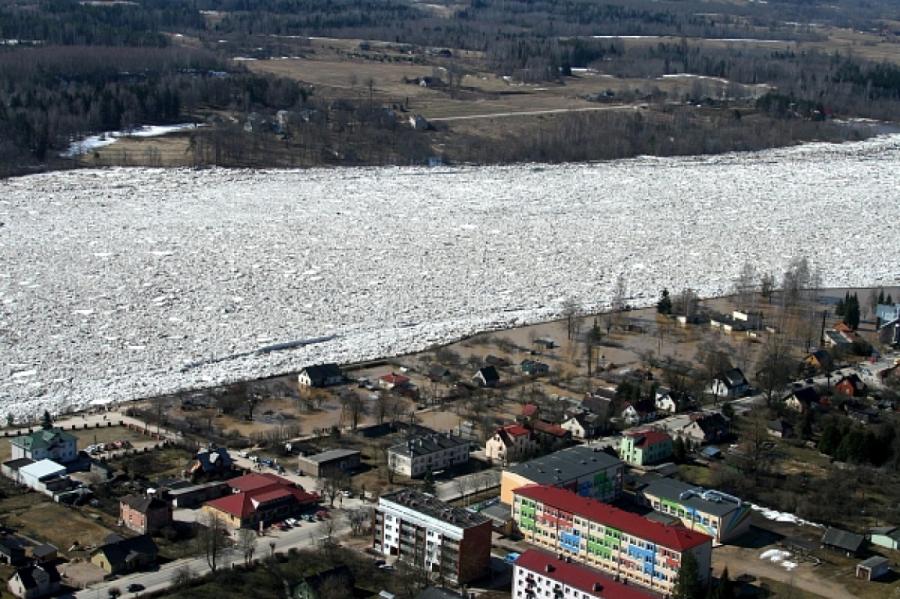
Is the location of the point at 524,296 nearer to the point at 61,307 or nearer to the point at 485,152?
the point at 61,307

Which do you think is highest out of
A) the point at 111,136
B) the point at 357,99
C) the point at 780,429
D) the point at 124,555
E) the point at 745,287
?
the point at 357,99

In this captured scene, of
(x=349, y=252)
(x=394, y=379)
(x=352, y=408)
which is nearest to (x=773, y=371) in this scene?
(x=394, y=379)

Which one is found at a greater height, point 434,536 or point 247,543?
point 434,536

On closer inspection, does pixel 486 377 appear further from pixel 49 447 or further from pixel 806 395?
pixel 49 447

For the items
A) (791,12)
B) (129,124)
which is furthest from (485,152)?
(791,12)

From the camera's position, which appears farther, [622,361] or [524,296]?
[524,296]
